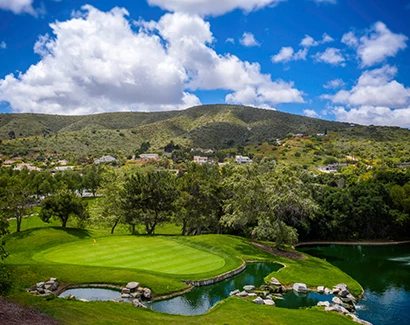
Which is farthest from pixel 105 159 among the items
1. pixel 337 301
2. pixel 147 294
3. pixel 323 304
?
pixel 323 304

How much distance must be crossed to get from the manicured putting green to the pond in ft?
48.4

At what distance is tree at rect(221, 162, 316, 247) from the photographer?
4069 cm

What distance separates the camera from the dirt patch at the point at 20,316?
1498 centimetres

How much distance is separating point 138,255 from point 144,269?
4.77 metres

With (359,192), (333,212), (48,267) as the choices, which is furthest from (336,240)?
(48,267)

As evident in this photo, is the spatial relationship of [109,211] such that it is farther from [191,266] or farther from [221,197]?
[191,266]

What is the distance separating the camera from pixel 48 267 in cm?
3028

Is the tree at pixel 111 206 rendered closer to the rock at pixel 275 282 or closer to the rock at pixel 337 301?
the rock at pixel 275 282

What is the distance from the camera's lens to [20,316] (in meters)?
15.9

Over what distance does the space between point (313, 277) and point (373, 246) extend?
28.7 m

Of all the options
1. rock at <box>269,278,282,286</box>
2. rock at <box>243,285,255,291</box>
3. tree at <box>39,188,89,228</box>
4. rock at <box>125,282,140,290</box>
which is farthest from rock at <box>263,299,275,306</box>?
tree at <box>39,188,89,228</box>

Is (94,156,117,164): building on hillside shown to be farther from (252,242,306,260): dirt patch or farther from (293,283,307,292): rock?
(293,283,307,292): rock

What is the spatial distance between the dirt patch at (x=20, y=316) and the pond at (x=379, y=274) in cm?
2249

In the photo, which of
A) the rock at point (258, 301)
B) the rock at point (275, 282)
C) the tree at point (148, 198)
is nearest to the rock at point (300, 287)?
the rock at point (275, 282)
